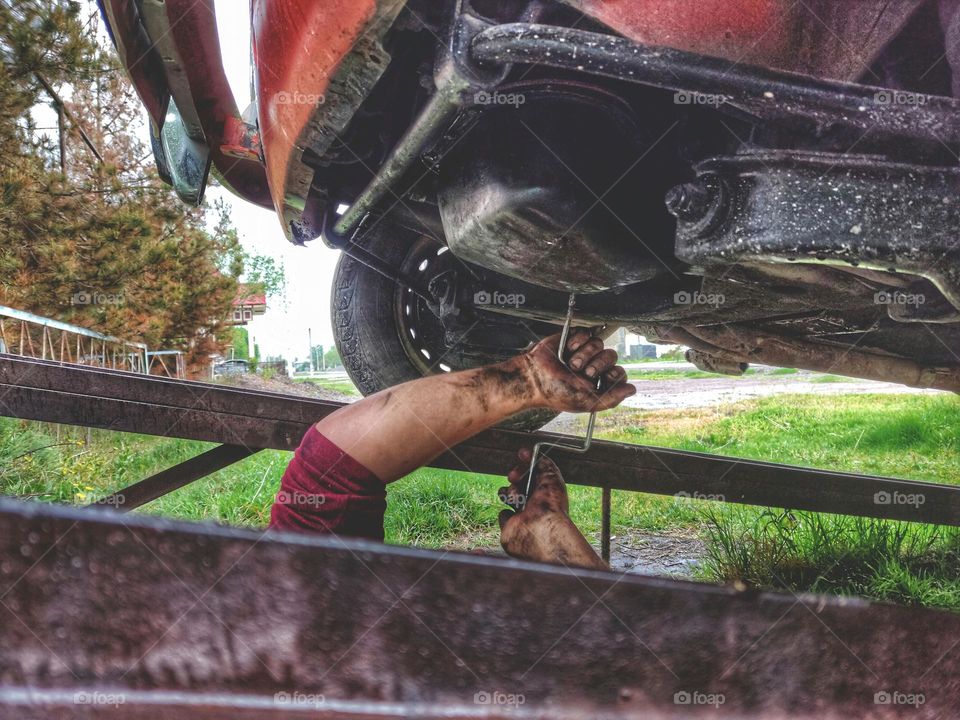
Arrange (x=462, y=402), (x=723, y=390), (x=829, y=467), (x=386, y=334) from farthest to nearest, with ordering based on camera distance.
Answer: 1. (x=723, y=390)
2. (x=829, y=467)
3. (x=386, y=334)
4. (x=462, y=402)

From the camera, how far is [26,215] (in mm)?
4656

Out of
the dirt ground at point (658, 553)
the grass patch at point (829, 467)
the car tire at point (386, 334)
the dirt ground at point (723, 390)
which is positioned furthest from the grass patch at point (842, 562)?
the dirt ground at point (723, 390)

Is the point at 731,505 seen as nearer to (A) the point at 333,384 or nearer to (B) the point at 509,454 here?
(B) the point at 509,454

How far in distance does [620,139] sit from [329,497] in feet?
3.01

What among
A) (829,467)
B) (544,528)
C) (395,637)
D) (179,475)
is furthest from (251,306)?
(395,637)

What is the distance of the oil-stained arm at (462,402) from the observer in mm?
1403

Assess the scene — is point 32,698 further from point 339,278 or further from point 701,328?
point 339,278

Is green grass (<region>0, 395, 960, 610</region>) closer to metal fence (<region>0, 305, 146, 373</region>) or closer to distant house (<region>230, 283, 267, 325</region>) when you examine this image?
metal fence (<region>0, 305, 146, 373</region>)

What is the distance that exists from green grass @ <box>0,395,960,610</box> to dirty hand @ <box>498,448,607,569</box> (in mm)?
1010

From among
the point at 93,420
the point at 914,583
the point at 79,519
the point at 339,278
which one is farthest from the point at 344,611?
the point at 914,583

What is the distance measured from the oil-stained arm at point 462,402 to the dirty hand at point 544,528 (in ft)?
0.64

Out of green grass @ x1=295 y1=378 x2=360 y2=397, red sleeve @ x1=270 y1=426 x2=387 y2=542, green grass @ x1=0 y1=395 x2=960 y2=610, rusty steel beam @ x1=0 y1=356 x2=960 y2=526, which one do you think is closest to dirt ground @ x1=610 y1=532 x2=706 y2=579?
green grass @ x1=0 y1=395 x2=960 y2=610

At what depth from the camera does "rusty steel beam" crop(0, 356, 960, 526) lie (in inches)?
69.2

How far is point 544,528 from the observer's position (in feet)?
4.55
